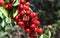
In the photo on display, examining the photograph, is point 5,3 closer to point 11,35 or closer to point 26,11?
point 26,11

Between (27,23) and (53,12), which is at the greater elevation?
(53,12)

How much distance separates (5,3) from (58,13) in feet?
10.3

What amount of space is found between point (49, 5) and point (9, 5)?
341 centimetres

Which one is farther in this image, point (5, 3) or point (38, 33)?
point (38, 33)

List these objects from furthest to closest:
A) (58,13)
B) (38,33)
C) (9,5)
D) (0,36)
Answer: (58,13)
(0,36)
(38,33)
(9,5)

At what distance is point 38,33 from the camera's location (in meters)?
1.26

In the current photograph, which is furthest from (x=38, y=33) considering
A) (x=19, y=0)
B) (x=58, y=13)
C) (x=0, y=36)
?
(x=58, y=13)

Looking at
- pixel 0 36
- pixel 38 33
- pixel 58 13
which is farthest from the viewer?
pixel 58 13

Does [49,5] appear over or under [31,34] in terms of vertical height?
over

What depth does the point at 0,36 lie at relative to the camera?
213 centimetres

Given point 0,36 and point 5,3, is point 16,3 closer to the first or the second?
point 5,3

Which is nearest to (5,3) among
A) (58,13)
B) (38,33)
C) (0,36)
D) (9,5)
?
(9,5)

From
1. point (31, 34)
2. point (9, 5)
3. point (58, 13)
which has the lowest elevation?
point (31, 34)

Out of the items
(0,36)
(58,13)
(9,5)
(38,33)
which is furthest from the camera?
(58,13)
